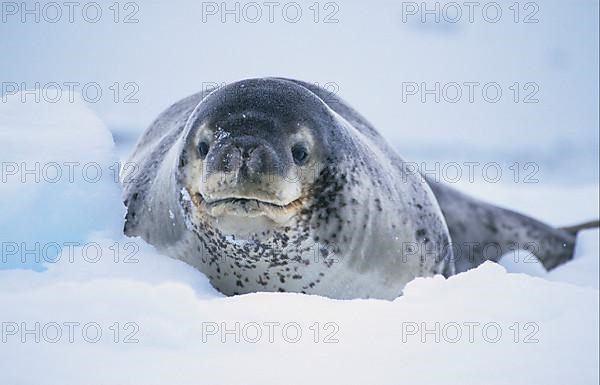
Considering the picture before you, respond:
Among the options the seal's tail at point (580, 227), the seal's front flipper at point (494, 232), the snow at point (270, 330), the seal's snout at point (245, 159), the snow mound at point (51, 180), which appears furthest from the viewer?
the seal's tail at point (580, 227)

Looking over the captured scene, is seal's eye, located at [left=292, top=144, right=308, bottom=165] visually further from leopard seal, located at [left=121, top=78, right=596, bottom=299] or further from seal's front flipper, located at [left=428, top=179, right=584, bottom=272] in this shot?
seal's front flipper, located at [left=428, top=179, right=584, bottom=272]

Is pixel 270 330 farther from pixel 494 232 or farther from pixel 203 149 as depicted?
pixel 494 232

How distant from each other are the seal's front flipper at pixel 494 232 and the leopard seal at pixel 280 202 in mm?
1290

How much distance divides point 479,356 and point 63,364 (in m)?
0.87

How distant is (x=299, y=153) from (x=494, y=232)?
2.55 metres

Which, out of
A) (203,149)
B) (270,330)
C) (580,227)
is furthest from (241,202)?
(580,227)

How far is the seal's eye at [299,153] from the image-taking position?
7.97 ft

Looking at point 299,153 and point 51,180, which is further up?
point 299,153

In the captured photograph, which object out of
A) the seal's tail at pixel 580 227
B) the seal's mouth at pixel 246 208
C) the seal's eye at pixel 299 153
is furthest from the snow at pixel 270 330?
the seal's tail at pixel 580 227

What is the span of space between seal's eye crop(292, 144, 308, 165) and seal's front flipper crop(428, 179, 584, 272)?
2.17 m

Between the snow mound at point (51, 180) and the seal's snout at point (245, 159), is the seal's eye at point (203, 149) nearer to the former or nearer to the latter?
the seal's snout at point (245, 159)

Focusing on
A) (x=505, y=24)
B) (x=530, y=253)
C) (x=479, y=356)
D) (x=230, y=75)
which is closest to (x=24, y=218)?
(x=479, y=356)

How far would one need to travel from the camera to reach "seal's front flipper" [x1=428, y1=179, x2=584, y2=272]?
449 centimetres

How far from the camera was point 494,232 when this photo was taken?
4652 mm
